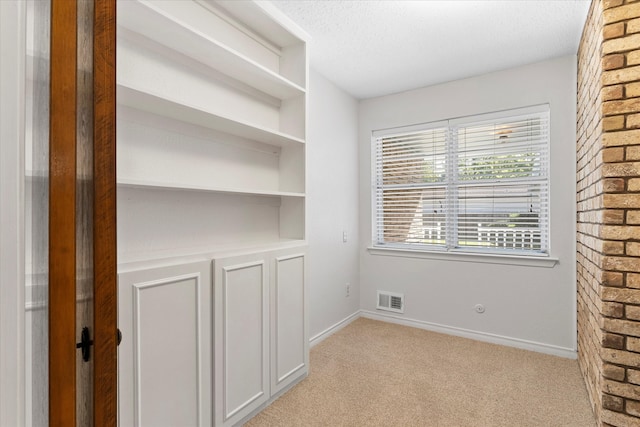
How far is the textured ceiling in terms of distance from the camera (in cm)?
210

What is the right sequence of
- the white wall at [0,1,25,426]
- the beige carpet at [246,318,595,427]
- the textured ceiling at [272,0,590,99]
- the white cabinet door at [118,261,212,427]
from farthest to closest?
1. the textured ceiling at [272,0,590,99]
2. the beige carpet at [246,318,595,427]
3. the white cabinet door at [118,261,212,427]
4. the white wall at [0,1,25,426]

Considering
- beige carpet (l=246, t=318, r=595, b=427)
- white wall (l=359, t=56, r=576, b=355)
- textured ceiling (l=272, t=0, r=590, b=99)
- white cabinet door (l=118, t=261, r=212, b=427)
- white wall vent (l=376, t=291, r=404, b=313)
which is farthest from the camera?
white wall vent (l=376, t=291, r=404, b=313)

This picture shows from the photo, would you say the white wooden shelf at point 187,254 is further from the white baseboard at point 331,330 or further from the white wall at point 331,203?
the white baseboard at point 331,330

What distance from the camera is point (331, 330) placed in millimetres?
3234

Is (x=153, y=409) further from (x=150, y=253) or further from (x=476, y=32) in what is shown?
(x=476, y=32)

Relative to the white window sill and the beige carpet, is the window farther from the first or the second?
the beige carpet

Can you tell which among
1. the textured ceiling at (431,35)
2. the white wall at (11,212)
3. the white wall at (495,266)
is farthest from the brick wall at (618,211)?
the white wall at (11,212)

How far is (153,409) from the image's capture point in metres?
1.41

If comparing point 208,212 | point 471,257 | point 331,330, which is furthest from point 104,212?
point 471,257

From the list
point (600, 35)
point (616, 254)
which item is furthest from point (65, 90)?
point (600, 35)

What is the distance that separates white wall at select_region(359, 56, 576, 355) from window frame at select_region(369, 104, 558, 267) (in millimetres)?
50

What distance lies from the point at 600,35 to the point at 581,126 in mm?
906

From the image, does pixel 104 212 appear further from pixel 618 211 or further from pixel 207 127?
pixel 618 211

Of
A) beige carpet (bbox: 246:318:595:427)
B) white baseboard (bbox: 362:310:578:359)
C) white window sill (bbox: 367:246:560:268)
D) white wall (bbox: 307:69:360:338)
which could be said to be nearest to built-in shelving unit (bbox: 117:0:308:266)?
white wall (bbox: 307:69:360:338)
